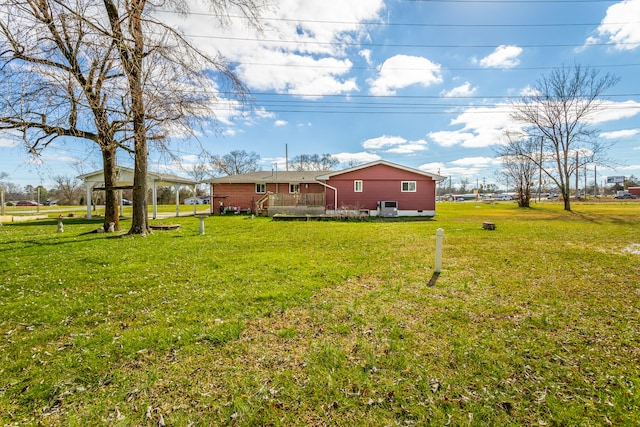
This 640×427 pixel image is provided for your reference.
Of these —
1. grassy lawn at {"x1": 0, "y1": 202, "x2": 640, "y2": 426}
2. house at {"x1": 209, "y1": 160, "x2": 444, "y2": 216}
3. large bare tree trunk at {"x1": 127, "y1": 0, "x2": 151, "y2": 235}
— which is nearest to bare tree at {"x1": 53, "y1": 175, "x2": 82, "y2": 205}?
house at {"x1": 209, "y1": 160, "x2": 444, "y2": 216}

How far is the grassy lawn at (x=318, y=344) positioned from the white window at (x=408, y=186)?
17087mm

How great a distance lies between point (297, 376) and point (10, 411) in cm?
252

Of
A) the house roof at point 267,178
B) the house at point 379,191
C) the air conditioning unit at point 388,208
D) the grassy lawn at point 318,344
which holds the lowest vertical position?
the grassy lawn at point 318,344

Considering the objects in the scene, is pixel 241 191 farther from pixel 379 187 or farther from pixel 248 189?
pixel 379 187

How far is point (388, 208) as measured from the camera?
23.7 meters

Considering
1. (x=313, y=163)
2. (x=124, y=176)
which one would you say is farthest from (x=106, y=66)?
(x=313, y=163)

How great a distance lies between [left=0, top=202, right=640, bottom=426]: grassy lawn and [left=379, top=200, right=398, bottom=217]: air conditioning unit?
16105 millimetres

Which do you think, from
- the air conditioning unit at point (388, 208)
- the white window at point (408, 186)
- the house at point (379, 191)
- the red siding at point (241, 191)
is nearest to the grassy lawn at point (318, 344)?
the air conditioning unit at point (388, 208)

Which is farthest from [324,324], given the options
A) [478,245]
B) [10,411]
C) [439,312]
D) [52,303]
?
[478,245]

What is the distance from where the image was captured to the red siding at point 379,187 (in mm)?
24141

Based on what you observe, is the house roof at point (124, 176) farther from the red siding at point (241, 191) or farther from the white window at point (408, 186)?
the white window at point (408, 186)

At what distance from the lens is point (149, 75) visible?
23.9ft

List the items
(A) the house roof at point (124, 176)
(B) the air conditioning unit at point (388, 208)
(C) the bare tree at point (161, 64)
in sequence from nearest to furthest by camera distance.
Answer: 1. (C) the bare tree at point (161, 64)
2. (A) the house roof at point (124, 176)
3. (B) the air conditioning unit at point (388, 208)

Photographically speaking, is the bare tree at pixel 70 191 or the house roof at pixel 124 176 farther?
the bare tree at pixel 70 191
